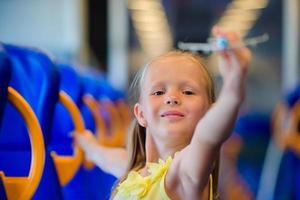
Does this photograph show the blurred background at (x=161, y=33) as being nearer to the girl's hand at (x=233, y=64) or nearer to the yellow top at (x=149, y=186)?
the yellow top at (x=149, y=186)

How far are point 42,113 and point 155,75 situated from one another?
1.07ft

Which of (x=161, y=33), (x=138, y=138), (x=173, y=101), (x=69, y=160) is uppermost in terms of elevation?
(x=173, y=101)

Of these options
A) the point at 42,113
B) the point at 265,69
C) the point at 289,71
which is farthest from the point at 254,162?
the point at 42,113

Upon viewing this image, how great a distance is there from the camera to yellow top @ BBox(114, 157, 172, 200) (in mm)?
1150

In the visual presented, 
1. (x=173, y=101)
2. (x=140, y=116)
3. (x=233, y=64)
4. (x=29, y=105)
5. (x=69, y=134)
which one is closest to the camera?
(x=233, y=64)

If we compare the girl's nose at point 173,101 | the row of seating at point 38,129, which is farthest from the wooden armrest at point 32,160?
the girl's nose at point 173,101

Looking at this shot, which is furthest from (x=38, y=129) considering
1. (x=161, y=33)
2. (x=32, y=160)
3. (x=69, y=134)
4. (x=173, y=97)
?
(x=161, y=33)

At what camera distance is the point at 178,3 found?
417 inches

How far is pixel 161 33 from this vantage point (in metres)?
11.1

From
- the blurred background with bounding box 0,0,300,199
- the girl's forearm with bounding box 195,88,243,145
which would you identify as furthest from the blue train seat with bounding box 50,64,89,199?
the blurred background with bounding box 0,0,300,199

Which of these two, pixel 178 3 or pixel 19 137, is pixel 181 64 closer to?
pixel 19 137

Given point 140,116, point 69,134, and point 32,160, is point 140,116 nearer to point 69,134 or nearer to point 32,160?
point 32,160

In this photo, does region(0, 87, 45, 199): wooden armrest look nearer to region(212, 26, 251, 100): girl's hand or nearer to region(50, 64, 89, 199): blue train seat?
region(50, 64, 89, 199): blue train seat

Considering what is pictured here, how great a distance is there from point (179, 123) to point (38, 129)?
31cm
